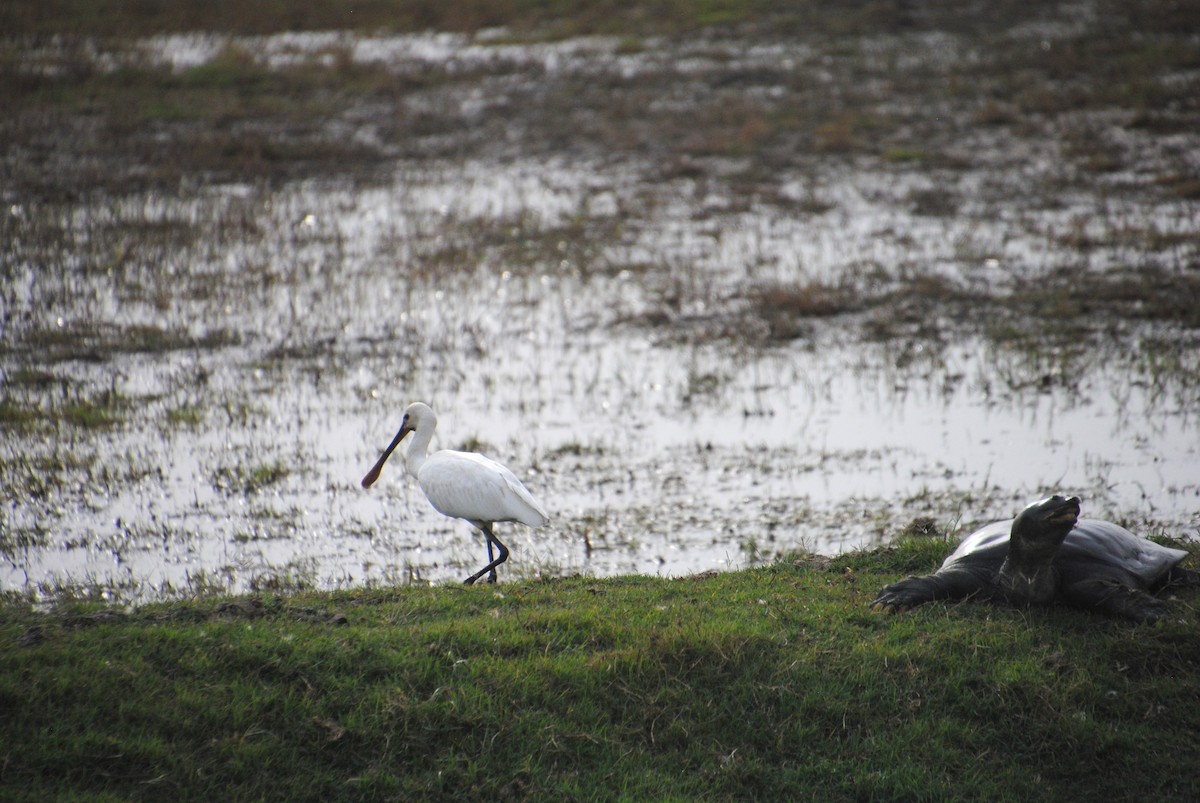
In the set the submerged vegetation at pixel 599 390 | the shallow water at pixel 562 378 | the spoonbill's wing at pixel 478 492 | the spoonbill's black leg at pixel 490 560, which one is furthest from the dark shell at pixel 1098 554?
the spoonbill's black leg at pixel 490 560

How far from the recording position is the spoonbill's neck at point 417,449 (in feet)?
28.6

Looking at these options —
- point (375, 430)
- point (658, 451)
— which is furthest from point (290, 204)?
point (658, 451)

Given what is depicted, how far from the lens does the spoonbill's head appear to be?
898 centimetres

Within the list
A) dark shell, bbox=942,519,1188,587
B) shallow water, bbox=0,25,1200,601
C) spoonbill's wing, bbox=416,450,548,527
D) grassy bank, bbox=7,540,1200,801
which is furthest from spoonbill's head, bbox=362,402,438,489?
dark shell, bbox=942,519,1188,587

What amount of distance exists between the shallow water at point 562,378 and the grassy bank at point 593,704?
1.91m

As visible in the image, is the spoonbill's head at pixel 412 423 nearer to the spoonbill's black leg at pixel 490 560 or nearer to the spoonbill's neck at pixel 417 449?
the spoonbill's neck at pixel 417 449

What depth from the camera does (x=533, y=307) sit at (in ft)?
48.0

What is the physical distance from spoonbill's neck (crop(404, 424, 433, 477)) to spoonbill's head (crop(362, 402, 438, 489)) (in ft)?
0.06

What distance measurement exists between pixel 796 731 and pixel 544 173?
15.7 meters

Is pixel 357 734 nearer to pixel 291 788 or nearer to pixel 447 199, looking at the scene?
pixel 291 788

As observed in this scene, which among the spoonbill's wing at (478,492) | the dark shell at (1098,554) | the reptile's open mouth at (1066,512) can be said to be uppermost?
the reptile's open mouth at (1066,512)

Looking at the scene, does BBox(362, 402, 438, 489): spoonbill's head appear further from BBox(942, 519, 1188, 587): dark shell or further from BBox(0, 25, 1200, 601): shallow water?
BBox(942, 519, 1188, 587): dark shell

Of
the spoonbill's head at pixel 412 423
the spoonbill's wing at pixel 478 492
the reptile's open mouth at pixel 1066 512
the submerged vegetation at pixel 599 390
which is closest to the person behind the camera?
the submerged vegetation at pixel 599 390

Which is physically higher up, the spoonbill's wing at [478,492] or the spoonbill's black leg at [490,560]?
the spoonbill's wing at [478,492]
